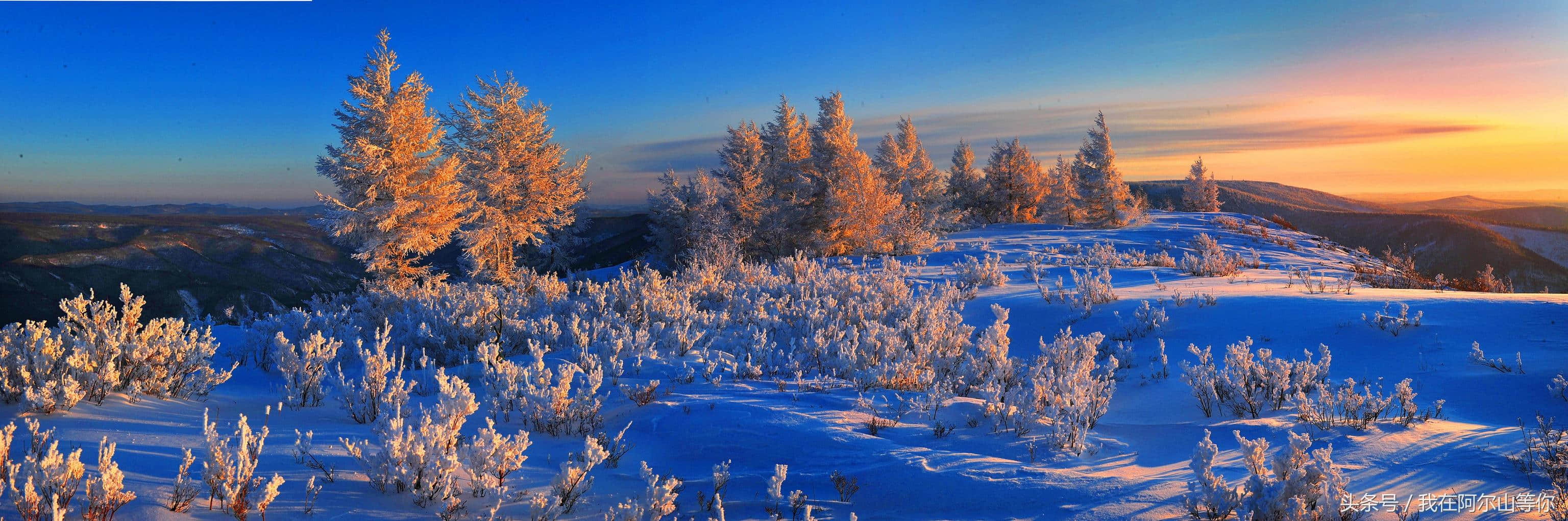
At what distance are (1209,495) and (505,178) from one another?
25.2 meters

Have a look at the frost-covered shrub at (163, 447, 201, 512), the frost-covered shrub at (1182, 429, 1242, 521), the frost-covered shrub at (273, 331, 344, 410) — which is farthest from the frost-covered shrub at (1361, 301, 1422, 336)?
the frost-covered shrub at (273, 331, 344, 410)

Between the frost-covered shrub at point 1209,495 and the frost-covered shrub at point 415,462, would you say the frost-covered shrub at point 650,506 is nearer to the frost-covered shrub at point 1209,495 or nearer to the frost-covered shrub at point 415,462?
the frost-covered shrub at point 415,462

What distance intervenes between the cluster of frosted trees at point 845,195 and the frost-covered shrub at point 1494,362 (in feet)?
49.1

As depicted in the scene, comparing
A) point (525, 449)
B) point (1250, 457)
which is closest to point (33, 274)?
point (525, 449)

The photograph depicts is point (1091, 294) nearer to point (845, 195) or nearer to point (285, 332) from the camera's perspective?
point (285, 332)

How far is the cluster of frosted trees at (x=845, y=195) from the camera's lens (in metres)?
22.5

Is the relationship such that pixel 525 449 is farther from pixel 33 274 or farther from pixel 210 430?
pixel 33 274

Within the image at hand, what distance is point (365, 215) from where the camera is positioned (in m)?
17.5

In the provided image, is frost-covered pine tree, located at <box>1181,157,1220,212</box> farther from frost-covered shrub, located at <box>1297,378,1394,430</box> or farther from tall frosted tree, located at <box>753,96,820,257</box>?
frost-covered shrub, located at <box>1297,378,1394,430</box>

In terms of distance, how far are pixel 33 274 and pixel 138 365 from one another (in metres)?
63.1

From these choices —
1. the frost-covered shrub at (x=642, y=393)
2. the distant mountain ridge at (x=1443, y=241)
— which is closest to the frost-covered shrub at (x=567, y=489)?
the frost-covered shrub at (x=642, y=393)

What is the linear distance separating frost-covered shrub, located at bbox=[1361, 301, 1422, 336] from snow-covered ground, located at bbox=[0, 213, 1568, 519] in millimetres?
76

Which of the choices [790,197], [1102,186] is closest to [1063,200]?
[1102,186]

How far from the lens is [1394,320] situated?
19.6 ft
